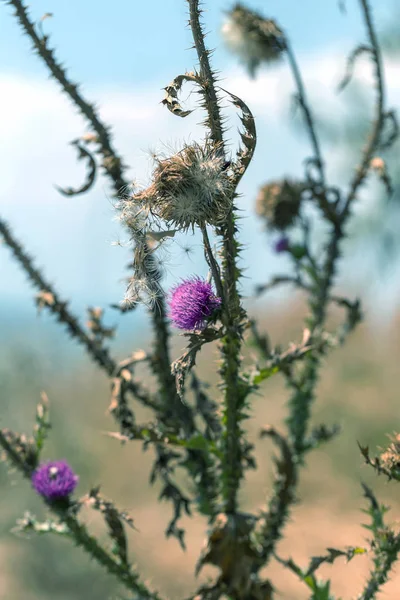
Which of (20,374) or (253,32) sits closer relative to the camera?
(253,32)

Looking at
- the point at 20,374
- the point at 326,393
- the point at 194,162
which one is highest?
the point at 326,393

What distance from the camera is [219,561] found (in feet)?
6.11

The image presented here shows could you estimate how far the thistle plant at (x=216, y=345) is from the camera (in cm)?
139

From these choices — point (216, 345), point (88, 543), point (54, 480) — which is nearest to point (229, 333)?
point (216, 345)

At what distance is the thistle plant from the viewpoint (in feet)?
4.58

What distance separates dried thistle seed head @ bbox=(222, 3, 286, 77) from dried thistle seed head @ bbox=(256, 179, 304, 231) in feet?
1.62

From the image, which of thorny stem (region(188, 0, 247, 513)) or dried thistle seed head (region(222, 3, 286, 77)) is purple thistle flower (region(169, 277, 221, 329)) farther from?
dried thistle seed head (region(222, 3, 286, 77))

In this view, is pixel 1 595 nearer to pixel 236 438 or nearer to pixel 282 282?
pixel 282 282

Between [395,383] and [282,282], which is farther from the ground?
[395,383]

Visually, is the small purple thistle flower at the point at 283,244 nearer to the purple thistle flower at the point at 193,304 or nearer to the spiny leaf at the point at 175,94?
the purple thistle flower at the point at 193,304

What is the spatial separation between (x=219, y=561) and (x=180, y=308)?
Answer: 77cm

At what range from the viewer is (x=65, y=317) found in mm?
2316

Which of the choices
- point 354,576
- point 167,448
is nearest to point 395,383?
point 354,576

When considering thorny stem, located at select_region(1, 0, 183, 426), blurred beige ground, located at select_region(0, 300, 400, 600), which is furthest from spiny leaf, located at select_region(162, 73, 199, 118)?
blurred beige ground, located at select_region(0, 300, 400, 600)
